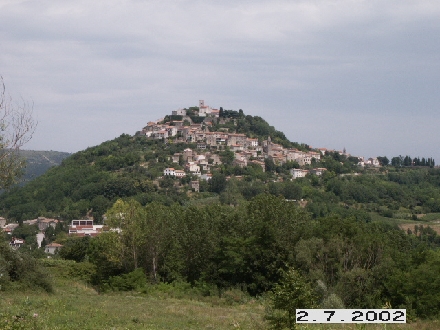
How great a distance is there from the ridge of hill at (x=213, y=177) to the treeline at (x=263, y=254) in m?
33.2

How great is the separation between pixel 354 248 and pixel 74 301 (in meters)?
12.3

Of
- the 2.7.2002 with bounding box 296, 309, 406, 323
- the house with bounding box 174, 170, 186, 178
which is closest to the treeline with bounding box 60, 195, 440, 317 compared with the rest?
the 2.7.2002 with bounding box 296, 309, 406, 323

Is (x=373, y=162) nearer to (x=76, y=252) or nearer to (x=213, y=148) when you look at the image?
(x=213, y=148)

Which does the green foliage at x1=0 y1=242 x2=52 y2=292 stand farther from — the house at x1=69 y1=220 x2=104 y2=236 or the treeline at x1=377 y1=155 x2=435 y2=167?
the treeline at x1=377 y1=155 x2=435 y2=167

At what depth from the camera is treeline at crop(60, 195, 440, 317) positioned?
68.8 feet

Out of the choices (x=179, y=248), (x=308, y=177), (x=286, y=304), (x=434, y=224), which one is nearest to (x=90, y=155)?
(x=308, y=177)

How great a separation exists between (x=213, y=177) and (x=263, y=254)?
64.8 metres

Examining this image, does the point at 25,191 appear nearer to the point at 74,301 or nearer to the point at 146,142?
the point at 146,142

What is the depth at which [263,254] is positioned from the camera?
2577 centimetres

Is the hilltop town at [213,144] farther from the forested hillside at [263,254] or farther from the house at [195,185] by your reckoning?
the forested hillside at [263,254]

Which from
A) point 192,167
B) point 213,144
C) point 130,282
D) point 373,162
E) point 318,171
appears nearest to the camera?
point 130,282

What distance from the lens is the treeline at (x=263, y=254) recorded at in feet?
68.8

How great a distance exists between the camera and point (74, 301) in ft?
54.1

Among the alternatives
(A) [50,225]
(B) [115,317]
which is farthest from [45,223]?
(B) [115,317]
